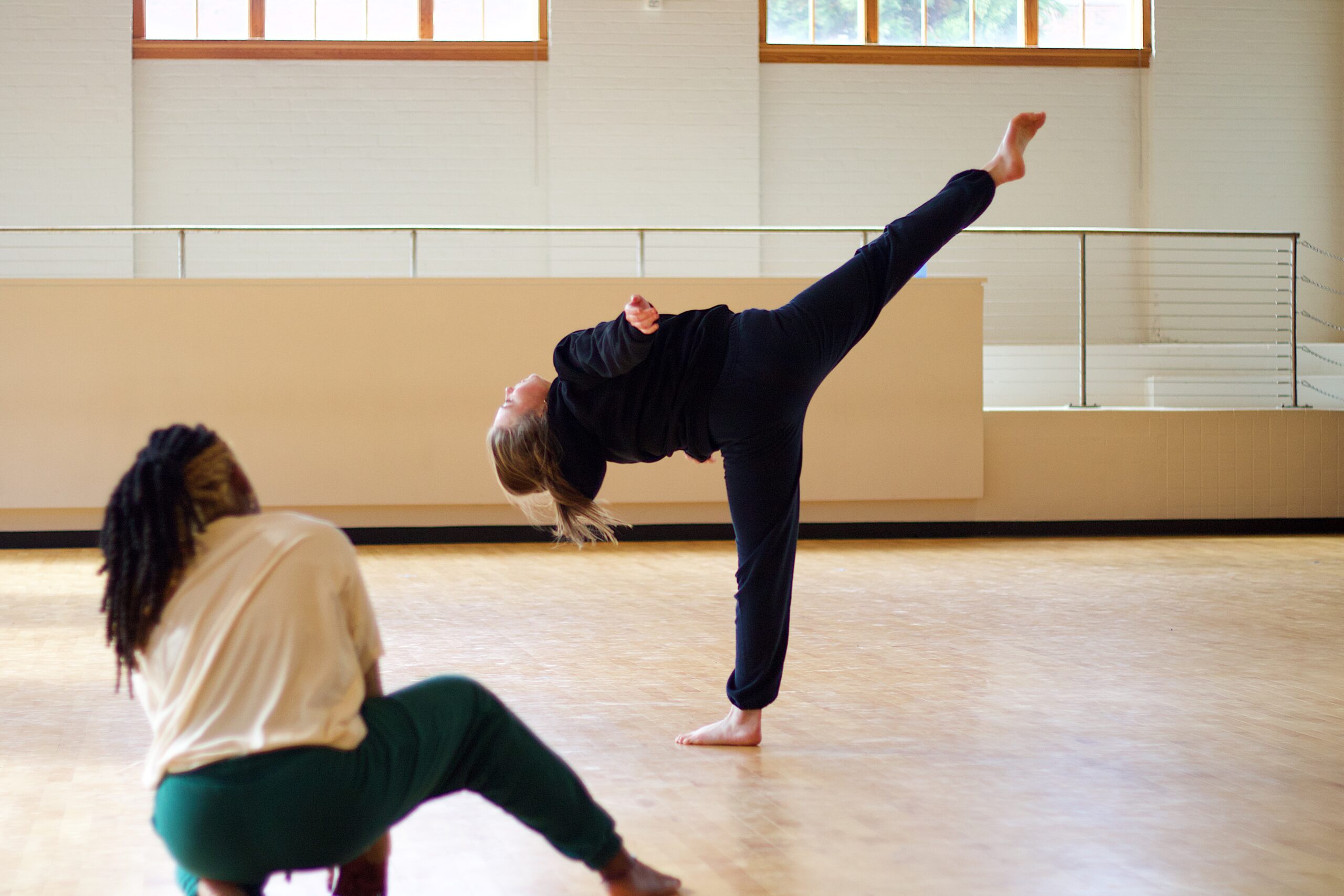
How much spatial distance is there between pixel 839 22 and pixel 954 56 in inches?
39.9

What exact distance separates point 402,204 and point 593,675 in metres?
7.22

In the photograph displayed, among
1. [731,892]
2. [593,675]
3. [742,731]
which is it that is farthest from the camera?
Result: [593,675]

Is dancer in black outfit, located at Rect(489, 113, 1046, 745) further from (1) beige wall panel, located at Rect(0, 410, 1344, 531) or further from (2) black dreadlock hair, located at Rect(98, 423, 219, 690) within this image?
(1) beige wall panel, located at Rect(0, 410, 1344, 531)

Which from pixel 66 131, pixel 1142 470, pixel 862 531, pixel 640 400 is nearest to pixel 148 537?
pixel 640 400

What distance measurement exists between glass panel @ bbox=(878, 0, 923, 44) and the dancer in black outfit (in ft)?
27.6

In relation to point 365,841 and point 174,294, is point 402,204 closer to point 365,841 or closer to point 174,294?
point 174,294

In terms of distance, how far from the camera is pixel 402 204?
9820 millimetres

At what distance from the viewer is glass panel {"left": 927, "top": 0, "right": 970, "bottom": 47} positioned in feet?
33.8

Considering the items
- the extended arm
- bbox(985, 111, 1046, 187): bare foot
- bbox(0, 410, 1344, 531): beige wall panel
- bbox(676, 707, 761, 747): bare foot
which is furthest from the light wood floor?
bbox(0, 410, 1344, 531): beige wall panel

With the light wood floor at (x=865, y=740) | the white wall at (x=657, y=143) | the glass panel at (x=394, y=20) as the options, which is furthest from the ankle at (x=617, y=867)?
the glass panel at (x=394, y=20)

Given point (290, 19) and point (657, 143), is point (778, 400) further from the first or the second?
point (290, 19)

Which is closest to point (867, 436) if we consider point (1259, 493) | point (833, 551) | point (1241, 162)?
point (833, 551)

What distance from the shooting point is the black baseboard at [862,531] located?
7500 mm

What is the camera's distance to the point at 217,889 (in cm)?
133
